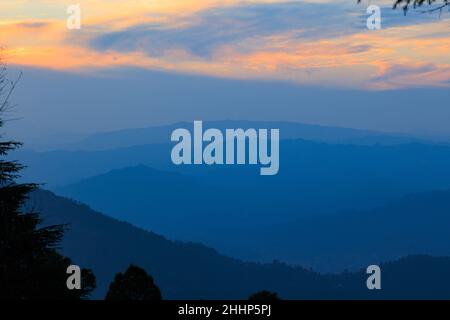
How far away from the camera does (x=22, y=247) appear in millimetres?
16406

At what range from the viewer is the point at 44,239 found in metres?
16.7

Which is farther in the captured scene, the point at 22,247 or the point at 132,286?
the point at 132,286

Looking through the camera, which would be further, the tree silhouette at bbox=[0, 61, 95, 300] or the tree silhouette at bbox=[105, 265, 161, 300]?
the tree silhouette at bbox=[105, 265, 161, 300]

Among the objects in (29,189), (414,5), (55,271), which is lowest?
(55,271)

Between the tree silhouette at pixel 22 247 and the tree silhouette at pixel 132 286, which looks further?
the tree silhouette at pixel 132 286

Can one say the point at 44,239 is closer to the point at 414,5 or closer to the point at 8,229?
the point at 8,229

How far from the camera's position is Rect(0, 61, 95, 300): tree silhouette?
53.4ft

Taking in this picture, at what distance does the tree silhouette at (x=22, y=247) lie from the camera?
1628 centimetres
